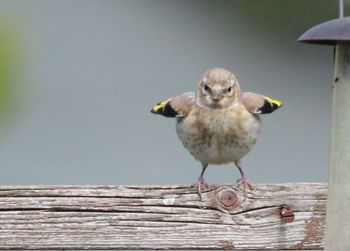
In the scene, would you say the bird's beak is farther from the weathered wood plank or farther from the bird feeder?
the bird feeder

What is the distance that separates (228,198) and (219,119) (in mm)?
1158

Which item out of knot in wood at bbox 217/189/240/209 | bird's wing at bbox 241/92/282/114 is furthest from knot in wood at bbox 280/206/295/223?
bird's wing at bbox 241/92/282/114

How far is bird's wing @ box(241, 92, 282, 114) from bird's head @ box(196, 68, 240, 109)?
5 cm

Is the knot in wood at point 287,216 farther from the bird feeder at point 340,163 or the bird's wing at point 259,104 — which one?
the bird's wing at point 259,104

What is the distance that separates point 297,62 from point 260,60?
0.84 feet

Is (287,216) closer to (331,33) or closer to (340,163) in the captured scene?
(340,163)

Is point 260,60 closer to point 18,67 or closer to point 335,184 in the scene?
point 18,67

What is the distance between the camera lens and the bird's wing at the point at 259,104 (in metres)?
4.90

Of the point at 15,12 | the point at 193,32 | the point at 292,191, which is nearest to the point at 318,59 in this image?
the point at 193,32

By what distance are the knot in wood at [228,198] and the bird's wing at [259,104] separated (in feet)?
3.46

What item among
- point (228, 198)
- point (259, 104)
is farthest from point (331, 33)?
point (259, 104)

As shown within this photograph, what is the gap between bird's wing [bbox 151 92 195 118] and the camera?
4887 millimetres

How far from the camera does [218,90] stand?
16.6 feet

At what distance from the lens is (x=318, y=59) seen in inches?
291
